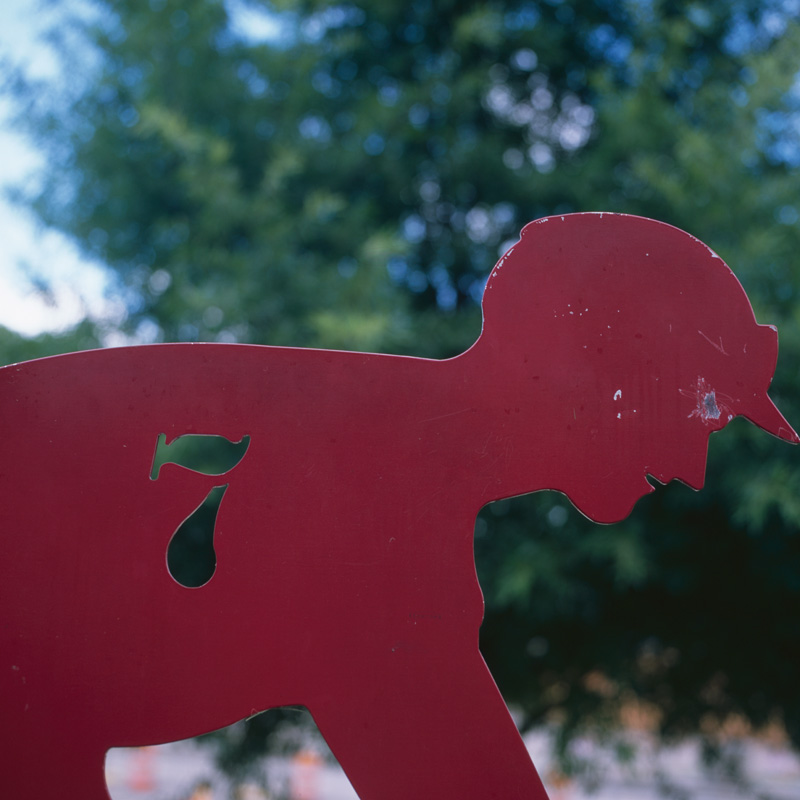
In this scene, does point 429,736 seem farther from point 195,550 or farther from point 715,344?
point 195,550

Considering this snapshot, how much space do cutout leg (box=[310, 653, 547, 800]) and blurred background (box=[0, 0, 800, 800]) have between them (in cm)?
171

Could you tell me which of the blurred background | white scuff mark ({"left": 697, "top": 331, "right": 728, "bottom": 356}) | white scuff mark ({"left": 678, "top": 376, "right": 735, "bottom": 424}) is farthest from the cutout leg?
the blurred background

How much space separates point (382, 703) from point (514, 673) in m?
2.88

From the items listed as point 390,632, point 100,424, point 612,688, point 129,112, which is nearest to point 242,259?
point 129,112

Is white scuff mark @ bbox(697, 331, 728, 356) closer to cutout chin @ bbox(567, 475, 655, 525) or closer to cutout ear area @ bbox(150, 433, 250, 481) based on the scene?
cutout chin @ bbox(567, 475, 655, 525)

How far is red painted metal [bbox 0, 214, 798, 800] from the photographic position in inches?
60.6

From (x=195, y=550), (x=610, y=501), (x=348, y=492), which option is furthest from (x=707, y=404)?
(x=195, y=550)

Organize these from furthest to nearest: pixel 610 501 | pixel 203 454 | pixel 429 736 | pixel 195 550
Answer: pixel 195 550
pixel 203 454
pixel 610 501
pixel 429 736

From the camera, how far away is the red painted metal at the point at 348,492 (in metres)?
1.54

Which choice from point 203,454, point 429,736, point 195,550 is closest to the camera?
point 429,736

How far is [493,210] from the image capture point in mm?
4348

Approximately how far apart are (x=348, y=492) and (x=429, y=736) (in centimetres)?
48

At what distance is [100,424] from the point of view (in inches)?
64.5

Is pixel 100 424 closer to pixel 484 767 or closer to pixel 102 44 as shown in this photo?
pixel 484 767
